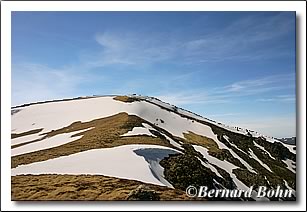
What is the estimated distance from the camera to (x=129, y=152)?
341 centimetres

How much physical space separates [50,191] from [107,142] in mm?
487

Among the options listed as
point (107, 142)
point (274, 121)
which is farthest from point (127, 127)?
point (274, 121)

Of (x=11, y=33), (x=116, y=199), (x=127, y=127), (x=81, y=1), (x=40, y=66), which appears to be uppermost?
(x=81, y=1)

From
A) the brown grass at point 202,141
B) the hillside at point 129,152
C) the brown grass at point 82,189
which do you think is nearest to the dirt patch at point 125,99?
the hillside at point 129,152

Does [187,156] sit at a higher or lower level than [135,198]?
higher

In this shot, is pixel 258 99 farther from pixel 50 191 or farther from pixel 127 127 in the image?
pixel 50 191

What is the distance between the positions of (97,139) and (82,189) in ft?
1.14

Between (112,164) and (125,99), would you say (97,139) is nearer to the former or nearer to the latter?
(112,164)

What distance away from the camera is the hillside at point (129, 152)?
3.35m

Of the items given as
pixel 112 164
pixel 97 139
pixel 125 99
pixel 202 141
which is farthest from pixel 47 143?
pixel 202 141

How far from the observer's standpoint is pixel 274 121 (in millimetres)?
3457

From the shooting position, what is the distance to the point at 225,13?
3439mm

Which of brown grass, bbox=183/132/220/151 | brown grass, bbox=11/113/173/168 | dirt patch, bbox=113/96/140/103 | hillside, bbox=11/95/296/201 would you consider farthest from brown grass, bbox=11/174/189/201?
dirt patch, bbox=113/96/140/103

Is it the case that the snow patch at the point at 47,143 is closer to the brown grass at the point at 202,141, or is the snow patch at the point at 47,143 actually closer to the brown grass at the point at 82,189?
the brown grass at the point at 82,189
